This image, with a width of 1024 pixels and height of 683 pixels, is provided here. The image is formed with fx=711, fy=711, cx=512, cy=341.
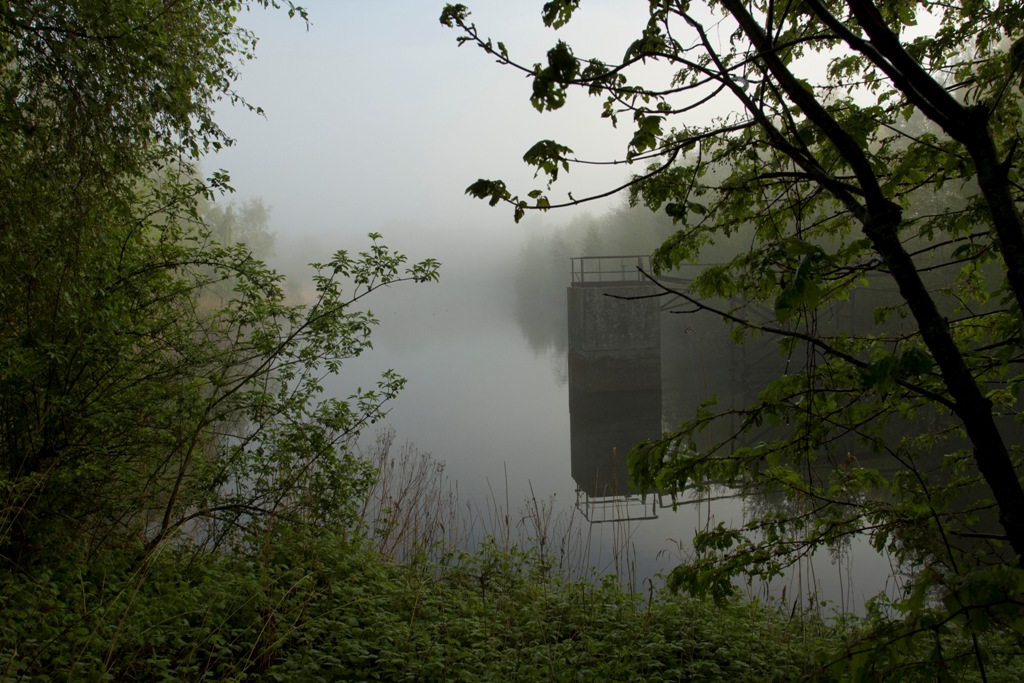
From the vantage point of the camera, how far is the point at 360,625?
172 inches

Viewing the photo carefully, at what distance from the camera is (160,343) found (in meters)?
5.12

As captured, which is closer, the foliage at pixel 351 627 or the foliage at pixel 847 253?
the foliage at pixel 847 253

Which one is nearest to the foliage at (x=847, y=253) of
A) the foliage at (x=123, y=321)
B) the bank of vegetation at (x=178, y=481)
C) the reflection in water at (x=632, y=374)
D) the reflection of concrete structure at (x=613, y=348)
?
the bank of vegetation at (x=178, y=481)

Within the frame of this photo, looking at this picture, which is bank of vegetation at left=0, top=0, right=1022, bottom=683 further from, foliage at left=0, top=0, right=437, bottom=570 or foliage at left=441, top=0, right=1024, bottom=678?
foliage at left=441, top=0, right=1024, bottom=678

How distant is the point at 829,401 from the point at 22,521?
452 centimetres

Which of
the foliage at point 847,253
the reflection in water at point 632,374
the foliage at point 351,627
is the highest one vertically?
the reflection in water at point 632,374

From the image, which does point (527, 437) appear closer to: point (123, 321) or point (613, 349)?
point (613, 349)

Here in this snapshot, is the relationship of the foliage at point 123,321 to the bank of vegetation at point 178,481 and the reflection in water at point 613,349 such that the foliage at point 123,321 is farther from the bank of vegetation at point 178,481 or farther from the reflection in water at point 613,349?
the reflection in water at point 613,349

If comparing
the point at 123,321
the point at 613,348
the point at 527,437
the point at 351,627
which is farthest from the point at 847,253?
the point at 613,348

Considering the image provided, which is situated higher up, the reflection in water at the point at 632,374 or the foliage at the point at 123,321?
the reflection in water at the point at 632,374

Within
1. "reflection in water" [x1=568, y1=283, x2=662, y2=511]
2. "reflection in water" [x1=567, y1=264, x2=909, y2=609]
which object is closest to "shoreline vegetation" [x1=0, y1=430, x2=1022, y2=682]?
"reflection in water" [x1=567, y1=264, x2=909, y2=609]

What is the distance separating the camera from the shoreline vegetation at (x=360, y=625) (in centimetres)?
330

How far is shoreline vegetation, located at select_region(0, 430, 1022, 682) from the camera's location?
3.30 meters

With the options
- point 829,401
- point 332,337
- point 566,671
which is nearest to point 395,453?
point 332,337
